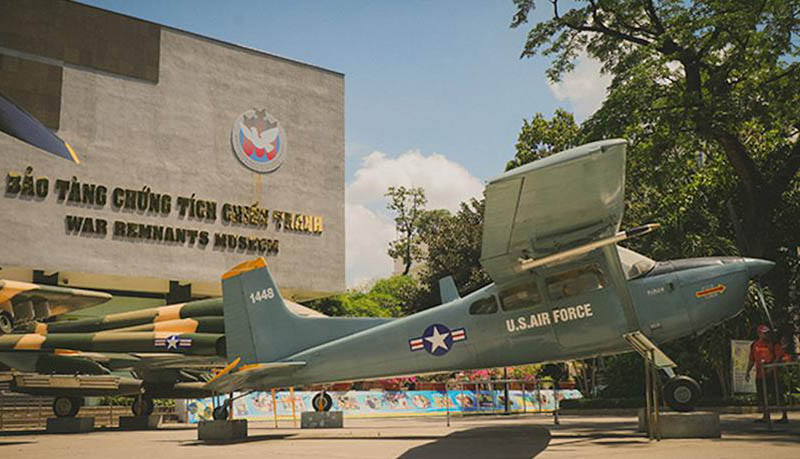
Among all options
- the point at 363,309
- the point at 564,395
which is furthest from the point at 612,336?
the point at 363,309

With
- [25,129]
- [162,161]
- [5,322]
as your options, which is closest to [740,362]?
[25,129]

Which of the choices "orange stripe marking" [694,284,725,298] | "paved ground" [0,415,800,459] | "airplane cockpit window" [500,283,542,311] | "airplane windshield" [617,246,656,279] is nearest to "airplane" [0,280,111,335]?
"paved ground" [0,415,800,459]

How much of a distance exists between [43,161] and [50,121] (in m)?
1.65

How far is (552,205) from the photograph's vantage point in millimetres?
8961

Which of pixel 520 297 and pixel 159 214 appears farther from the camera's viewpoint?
pixel 159 214

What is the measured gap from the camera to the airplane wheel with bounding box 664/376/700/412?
10.1 metres

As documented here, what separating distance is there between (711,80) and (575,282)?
944cm

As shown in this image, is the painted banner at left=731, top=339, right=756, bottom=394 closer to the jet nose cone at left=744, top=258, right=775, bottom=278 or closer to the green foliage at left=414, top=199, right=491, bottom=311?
the jet nose cone at left=744, top=258, right=775, bottom=278

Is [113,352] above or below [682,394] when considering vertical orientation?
above

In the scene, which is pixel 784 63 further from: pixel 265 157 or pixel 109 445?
pixel 265 157

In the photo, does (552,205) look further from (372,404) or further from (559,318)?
(372,404)

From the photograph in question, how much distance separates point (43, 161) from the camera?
90.2 feet

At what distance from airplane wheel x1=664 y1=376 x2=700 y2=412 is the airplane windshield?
1684 mm

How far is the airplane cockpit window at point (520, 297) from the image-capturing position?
10742 mm
